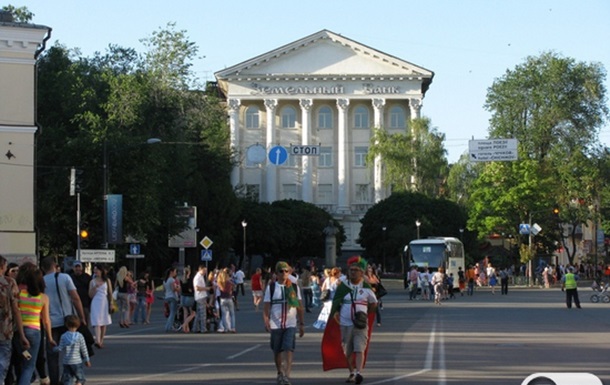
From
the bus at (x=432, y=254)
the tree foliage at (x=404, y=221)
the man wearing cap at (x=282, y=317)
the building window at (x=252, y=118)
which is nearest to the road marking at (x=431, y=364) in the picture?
the man wearing cap at (x=282, y=317)

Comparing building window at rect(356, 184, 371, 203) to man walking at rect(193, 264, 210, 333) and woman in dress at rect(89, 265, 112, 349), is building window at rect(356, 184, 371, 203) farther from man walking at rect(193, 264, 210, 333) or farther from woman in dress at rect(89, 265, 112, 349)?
woman in dress at rect(89, 265, 112, 349)

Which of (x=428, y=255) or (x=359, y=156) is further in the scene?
(x=359, y=156)

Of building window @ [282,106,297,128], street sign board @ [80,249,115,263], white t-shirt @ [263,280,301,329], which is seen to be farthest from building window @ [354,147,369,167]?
white t-shirt @ [263,280,301,329]

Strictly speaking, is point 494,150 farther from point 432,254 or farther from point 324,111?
point 324,111

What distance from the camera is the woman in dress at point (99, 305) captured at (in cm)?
2423

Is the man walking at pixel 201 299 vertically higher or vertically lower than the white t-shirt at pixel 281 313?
lower

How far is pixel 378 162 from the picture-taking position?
106 m

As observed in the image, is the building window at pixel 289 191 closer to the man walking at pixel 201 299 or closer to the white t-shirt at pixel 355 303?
the man walking at pixel 201 299

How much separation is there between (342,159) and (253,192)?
1110 centimetres

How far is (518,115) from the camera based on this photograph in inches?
3942

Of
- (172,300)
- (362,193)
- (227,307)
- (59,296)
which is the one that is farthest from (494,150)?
(362,193)

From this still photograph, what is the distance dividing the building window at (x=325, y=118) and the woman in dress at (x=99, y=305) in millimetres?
92793

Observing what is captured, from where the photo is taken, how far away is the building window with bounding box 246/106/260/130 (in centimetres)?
11725

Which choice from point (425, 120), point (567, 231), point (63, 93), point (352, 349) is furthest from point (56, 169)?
point (567, 231)
